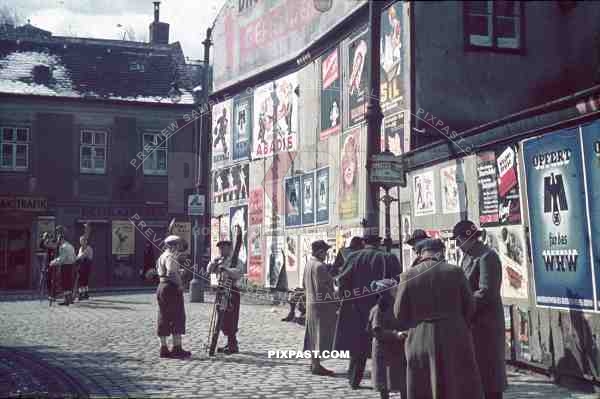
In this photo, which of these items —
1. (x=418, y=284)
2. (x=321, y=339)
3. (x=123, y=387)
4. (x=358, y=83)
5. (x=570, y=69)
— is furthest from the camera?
(x=358, y=83)

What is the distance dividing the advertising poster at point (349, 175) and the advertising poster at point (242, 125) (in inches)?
217

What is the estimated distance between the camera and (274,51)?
63.4 feet

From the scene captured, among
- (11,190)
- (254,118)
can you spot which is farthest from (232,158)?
(11,190)

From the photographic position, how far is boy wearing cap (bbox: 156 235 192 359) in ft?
33.6

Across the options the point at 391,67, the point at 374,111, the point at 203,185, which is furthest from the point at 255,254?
the point at 374,111

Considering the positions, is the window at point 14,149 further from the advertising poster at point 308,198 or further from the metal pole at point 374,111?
the metal pole at point 374,111

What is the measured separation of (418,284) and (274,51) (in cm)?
1468

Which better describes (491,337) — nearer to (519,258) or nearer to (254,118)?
(519,258)

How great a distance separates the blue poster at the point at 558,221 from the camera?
7367mm

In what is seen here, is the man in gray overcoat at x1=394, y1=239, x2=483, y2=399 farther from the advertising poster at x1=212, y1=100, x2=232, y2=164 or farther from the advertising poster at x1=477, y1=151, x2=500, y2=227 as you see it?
the advertising poster at x1=212, y1=100, x2=232, y2=164

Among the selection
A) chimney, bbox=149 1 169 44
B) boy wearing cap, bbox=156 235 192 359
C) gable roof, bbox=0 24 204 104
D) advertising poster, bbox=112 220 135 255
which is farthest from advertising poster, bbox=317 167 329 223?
chimney, bbox=149 1 169 44

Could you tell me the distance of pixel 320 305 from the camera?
9516 mm

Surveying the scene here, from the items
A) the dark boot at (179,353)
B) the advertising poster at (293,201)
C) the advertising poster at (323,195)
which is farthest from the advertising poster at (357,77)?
the dark boot at (179,353)

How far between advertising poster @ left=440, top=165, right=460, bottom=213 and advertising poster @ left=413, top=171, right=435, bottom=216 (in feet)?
1.05
